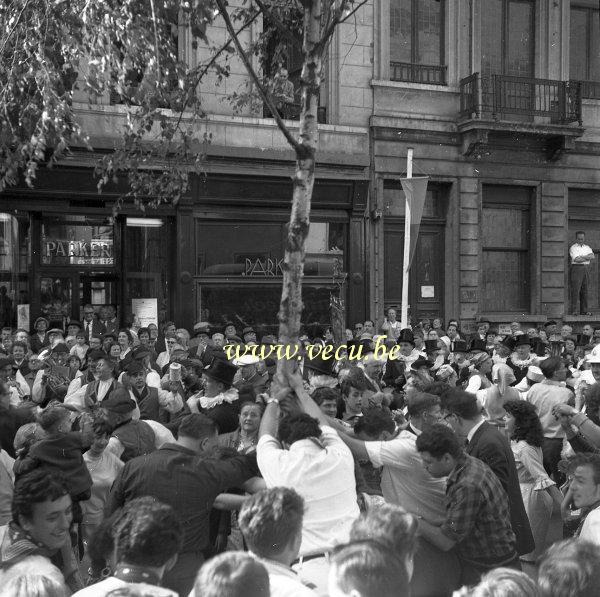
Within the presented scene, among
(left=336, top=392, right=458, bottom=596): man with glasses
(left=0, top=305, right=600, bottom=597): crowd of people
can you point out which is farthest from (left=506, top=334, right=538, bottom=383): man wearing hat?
(left=336, top=392, right=458, bottom=596): man with glasses

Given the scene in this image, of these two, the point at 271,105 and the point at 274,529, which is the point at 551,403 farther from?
the point at 274,529

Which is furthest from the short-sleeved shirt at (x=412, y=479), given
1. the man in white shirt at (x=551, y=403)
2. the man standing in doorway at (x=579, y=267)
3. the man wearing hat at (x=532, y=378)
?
the man standing in doorway at (x=579, y=267)

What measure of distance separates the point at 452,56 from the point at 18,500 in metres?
16.9

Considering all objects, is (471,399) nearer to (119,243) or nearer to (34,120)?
(34,120)

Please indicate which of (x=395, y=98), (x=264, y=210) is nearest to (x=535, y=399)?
(x=264, y=210)

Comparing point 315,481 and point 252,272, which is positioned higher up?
point 252,272

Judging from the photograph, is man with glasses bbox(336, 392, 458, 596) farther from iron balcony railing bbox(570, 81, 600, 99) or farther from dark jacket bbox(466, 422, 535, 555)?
iron balcony railing bbox(570, 81, 600, 99)

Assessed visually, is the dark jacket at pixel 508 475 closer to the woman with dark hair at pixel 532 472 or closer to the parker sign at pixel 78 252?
the woman with dark hair at pixel 532 472

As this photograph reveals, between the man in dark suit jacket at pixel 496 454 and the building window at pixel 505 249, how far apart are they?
46.4 ft

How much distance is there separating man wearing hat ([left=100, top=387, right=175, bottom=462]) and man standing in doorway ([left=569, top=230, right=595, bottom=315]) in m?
15.4

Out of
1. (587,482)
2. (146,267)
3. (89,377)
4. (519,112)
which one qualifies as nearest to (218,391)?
(89,377)

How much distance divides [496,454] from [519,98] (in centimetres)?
1541

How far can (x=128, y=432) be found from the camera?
6215 millimetres

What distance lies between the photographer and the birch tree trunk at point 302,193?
675cm
